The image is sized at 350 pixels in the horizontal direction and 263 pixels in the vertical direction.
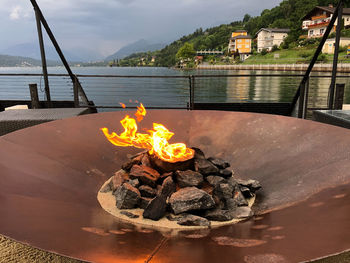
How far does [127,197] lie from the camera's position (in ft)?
5.58

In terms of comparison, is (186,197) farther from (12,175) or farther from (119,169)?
(12,175)

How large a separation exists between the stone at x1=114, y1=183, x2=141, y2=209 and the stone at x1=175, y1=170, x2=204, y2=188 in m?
0.28

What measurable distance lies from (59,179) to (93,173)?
320 mm

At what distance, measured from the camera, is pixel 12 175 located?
151 centimetres

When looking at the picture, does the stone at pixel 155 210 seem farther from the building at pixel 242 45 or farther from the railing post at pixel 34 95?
the building at pixel 242 45

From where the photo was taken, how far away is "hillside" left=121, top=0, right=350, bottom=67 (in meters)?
57.7

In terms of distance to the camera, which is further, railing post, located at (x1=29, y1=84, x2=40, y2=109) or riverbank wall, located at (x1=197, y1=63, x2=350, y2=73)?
riverbank wall, located at (x1=197, y1=63, x2=350, y2=73)

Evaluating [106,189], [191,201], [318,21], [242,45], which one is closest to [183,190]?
[191,201]

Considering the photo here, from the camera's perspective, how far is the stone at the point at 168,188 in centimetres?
173

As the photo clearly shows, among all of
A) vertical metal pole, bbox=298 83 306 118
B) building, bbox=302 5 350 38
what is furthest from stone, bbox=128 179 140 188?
building, bbox=302 5 350 38

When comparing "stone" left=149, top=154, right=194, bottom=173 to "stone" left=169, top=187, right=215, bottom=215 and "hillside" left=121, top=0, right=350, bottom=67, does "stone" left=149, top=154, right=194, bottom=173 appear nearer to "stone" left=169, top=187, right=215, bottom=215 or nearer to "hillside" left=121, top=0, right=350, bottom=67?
"stone" left=169, top=187, right=215, bottom=215

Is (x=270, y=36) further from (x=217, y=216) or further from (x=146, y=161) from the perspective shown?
(x=217, y=216)

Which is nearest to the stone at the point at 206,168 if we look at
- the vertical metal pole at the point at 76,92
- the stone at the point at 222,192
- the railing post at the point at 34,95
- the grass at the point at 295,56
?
the stone at the point at 222,192

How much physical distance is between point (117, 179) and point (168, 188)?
1.37 feet
